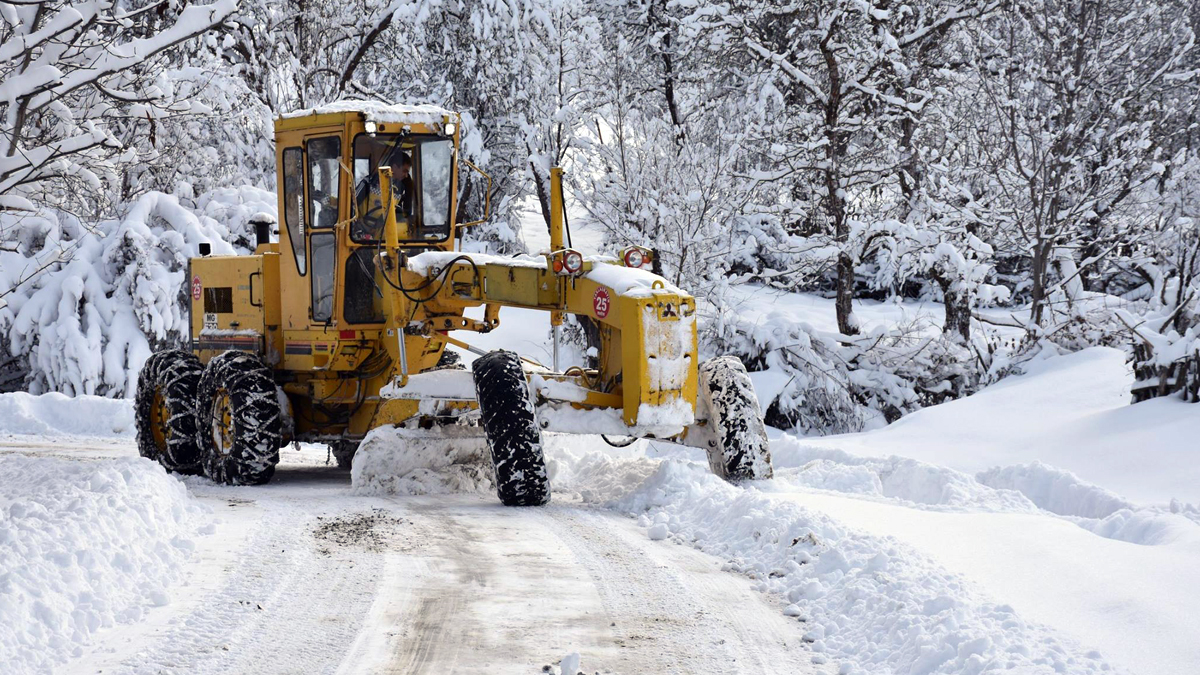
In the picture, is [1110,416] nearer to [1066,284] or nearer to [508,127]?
[1066,284]

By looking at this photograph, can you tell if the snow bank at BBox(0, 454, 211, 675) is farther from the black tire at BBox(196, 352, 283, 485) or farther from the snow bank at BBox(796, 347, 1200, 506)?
the snow bank at BBox(796, 347, 1200, 506)

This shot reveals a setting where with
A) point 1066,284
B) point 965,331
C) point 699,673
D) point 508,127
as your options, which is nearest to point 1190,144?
point 1066,284

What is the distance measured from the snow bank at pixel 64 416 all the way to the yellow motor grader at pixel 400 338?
11.5 feet

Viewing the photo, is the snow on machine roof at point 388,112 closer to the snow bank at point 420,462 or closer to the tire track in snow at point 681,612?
the snow bank at point 420,462

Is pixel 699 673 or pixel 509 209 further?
pixel 509 209

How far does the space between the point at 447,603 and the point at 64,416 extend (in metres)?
11.1

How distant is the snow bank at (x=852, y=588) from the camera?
503 cm

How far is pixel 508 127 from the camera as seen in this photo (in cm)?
2362

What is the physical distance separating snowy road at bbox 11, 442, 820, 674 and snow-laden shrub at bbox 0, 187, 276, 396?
10.4 metres

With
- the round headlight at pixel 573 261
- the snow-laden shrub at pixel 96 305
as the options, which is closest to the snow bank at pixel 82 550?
the round headlight at pixel 573 261

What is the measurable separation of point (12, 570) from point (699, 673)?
3.24 m

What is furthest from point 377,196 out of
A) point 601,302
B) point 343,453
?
point 343,453

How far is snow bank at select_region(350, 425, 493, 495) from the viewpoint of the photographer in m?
9.68

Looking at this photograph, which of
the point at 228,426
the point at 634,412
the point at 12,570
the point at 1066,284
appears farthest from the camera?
the point at 1066,284
